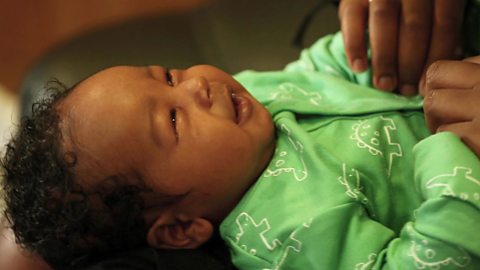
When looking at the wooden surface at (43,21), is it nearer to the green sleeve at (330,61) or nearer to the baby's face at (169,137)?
the green sleeve at (330,61)

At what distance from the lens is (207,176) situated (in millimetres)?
788

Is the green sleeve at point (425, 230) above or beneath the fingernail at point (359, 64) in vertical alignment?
beneath

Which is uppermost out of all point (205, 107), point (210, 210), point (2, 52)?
point (205, 107)

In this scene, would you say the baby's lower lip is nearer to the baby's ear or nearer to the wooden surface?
the baby's ear

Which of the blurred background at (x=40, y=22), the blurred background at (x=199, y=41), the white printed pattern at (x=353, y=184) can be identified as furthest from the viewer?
the blurred background at (x=40, y=22)

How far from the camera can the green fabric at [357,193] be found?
2.15 ft

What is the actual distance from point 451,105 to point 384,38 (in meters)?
0.22

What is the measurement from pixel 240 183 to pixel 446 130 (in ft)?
0.85

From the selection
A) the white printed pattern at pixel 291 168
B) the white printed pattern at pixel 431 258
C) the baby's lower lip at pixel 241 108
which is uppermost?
the baby's lower lip at pixel 241 108

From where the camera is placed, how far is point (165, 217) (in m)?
0.80

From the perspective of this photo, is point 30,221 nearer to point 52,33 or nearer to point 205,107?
point 205,107

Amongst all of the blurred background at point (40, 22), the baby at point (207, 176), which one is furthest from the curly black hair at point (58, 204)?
the blurred background at point (40, 22)

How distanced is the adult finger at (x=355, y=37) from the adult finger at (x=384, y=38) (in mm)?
20

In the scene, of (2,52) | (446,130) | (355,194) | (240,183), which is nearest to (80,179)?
(240,183)
